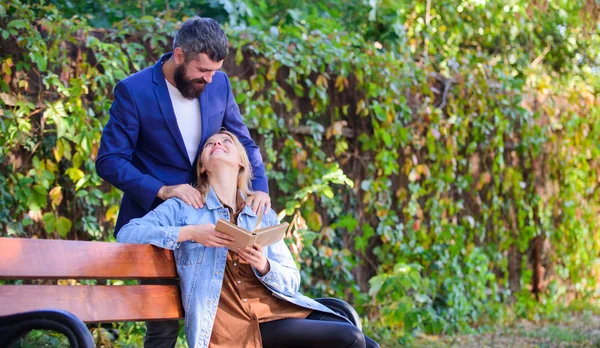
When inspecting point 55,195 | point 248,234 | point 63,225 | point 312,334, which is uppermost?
point 248,234

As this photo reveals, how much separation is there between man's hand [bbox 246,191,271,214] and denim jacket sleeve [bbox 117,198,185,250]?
299 millimetres

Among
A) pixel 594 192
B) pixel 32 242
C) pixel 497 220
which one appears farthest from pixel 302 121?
pixel 594 192

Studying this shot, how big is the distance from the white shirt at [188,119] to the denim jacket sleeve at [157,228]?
325 millimetres

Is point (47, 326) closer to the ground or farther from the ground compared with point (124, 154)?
closer to the ground

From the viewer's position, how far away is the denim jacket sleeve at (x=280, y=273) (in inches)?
123

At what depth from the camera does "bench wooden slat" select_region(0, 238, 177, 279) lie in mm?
2625

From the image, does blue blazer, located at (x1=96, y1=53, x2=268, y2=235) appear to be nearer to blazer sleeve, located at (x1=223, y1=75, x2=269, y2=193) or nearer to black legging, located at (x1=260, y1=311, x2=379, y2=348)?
blazer sleeve, located at (x1=223, y1=75, x2=269, y2=193)

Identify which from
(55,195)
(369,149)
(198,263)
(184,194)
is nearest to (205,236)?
(198,263)

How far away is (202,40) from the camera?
3121mm

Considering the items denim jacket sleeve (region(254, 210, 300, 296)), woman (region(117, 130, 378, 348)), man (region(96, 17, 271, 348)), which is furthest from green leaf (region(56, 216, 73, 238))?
denim jacket sleeve (region(254, 210, 300, 296))

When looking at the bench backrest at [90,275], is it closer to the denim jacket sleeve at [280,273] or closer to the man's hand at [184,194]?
the man's hand at [184,194]

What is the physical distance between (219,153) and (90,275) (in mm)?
728

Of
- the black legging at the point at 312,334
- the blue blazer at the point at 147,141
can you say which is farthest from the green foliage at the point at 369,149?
the black legging at the point at 312,334

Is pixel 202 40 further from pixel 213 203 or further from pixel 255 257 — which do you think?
pixel 255 257
